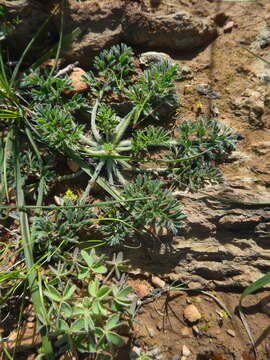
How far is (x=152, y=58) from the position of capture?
3.41m

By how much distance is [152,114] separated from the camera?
127 inches

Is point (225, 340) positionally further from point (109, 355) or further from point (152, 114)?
point (152, 114)

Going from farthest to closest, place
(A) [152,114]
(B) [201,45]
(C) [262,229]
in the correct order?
1. (B) [201,45]
2. (A) [152,114]
3. (C) [262,229]

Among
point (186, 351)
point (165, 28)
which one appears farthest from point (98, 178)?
point (165, 28)

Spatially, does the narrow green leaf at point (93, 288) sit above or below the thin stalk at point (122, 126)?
below

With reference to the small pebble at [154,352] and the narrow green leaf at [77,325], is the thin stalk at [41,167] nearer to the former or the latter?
the narrow green leaf at [77,325]

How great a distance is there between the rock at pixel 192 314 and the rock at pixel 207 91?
210 centimetres

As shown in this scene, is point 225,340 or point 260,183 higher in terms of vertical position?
point 260,183

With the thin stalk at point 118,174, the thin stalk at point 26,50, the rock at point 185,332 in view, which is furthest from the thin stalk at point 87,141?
the rock at point 185,332

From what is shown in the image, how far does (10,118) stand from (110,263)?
1857 millimetres

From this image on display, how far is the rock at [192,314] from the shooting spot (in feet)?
8.59

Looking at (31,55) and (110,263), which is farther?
(31,55)

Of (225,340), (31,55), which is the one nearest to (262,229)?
(225,340)

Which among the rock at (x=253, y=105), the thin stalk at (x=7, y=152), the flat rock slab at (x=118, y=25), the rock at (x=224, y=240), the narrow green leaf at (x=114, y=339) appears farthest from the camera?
the flat rock slab at (x=118, y=25)
